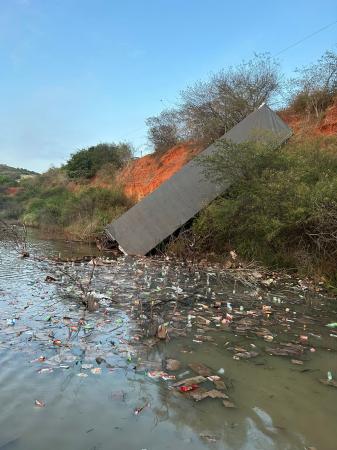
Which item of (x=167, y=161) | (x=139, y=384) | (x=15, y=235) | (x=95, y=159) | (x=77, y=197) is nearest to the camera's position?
(x=139, y=384)

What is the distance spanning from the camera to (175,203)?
14.7 metres

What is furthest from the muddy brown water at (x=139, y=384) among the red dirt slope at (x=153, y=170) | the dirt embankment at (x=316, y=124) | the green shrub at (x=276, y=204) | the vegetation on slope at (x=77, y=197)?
the red dirt slope at (x=153, y=170)

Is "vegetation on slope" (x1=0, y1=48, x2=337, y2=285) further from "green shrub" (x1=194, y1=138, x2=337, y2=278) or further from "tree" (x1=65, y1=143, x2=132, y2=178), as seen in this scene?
"tree" (x1=65, y1=143, x2=132, y2=178)

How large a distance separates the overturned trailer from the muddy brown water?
7.00 meters

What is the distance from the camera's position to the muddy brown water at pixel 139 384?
10.2 feet

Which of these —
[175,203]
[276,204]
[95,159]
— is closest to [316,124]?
[175,203]

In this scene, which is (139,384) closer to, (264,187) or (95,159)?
(264,187)

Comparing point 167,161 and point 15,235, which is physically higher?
point 167,161

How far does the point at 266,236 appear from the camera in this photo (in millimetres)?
10477

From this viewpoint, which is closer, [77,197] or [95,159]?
[77,197]

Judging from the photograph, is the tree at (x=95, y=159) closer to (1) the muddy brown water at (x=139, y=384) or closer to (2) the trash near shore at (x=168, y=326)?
(2) the trash near shore at (x=168, y=326)

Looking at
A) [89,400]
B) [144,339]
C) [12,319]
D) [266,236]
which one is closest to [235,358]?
[144,339]

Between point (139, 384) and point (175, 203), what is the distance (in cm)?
1094

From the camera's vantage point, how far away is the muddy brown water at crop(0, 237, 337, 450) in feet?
10.2
